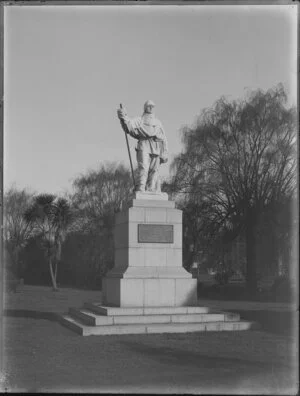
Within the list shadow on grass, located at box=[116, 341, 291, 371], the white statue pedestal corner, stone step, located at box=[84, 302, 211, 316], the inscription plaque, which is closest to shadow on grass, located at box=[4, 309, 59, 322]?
the white statue pedestal corner

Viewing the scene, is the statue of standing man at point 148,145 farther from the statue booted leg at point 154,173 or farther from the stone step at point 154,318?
the stone step at point 154,318

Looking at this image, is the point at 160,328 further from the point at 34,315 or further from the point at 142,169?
the point at 34,315

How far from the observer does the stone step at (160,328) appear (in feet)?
35.6

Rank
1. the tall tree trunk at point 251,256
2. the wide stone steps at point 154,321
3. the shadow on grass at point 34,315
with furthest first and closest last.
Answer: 1. the tall tree trunk at point 251,256
2. the shadow on grass at point 34,315
3. the wide stone steps at point 154,321

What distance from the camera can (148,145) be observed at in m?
13.9

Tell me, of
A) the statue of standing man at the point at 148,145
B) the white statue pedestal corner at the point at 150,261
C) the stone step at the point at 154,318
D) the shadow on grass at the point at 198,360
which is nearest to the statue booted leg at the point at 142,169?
the statue of standing man at the point at 148,145

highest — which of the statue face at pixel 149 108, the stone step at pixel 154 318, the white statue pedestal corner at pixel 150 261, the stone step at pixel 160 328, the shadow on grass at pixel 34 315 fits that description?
the statue face at pixel 149 108

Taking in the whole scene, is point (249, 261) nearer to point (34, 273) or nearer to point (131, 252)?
point (131, 252)

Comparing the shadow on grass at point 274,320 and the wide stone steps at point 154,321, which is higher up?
the wide stone steps at point 154,321

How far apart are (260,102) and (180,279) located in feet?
46.2

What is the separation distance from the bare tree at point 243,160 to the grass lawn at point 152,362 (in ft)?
46.9

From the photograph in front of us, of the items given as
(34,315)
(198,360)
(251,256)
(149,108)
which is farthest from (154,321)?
(251,256)

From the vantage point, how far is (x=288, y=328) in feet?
40.1

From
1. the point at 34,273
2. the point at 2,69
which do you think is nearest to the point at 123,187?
the point at 34,273
